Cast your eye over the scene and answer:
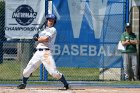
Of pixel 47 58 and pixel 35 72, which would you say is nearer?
pixel 47 58

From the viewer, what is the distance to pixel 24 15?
16297 millimetres

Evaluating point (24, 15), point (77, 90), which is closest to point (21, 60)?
point (24, 15)

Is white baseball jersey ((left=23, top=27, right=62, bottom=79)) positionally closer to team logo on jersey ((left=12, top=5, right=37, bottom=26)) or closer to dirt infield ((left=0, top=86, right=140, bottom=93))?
dirt infield ((left=0, top=86, right=140, bottom=93))

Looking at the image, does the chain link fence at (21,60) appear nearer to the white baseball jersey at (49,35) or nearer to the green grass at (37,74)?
the green grass at (37,74)

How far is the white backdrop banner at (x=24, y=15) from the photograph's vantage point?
16.2 meters

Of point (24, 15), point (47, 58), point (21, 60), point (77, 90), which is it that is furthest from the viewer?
point (21, 60)

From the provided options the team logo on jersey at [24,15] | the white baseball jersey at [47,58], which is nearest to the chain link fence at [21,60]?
the team logo on jersey at [24,15]

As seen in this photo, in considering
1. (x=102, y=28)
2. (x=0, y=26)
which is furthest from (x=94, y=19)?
(x=0, y=26)

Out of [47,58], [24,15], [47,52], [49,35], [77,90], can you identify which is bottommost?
[77,90]

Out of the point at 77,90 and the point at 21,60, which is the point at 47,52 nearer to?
the point at 77,90

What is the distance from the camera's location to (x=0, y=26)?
16.7 meters

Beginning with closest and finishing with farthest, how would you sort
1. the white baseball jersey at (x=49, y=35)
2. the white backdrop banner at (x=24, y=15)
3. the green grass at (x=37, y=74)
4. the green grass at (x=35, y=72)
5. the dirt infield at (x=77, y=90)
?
the dirt infield at (x=77, y=90) < the white baseball jersey at (x=49, y=35) < the green grass at (x=37, y=74) < the white backdrop banner at (x=24, y=15) < the green grass at (x=35, y=72)

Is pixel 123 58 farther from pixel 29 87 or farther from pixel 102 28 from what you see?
pixel 29 87

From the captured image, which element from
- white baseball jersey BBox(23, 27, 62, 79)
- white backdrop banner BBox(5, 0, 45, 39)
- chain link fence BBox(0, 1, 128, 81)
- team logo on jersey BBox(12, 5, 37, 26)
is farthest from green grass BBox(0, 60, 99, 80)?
white baseball jersey BBox(23, 27, 62, 79)
